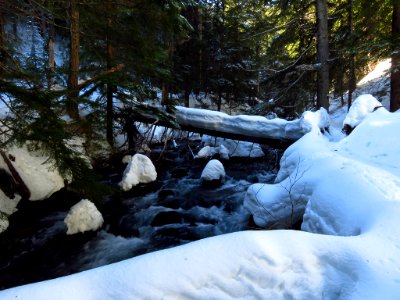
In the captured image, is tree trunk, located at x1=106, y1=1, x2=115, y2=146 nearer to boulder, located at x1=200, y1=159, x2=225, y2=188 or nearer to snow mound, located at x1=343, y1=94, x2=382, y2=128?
boulder, located at x1=200, y1=159, x2=225, y2=188

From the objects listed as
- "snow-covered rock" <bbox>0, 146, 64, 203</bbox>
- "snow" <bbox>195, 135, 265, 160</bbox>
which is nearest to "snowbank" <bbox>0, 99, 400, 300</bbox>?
"snow-covered rock" <bbox>0, 146, 64, 203</bbox>

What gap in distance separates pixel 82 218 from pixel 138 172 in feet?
10.3

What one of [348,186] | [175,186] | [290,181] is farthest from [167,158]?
[348,186]

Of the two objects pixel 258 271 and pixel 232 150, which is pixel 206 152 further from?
pixel 258 271

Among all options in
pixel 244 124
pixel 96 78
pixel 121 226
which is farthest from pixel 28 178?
pixel 244 124

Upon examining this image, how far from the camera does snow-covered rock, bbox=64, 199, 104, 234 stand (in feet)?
21.0

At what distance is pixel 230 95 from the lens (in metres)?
24.7

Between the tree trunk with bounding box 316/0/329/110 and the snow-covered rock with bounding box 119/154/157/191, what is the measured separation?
7.11 m

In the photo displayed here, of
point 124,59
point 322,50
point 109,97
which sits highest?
point 322,50

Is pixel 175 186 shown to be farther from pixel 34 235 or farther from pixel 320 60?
pixel 320 60

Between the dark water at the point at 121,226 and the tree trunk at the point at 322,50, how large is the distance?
13.4 feet

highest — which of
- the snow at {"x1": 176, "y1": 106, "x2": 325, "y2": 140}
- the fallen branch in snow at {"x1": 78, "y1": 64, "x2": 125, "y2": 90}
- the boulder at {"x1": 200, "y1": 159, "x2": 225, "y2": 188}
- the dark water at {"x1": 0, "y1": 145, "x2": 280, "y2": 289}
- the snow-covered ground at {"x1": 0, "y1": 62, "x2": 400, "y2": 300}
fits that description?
the fallen branch in snow at {"x1": 78, "y1": 64, "x2": 125, "y2": 90}

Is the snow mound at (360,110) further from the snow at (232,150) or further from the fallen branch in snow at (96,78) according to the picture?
the fallen branch in snow at (96,78)

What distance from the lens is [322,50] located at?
1173 cm
